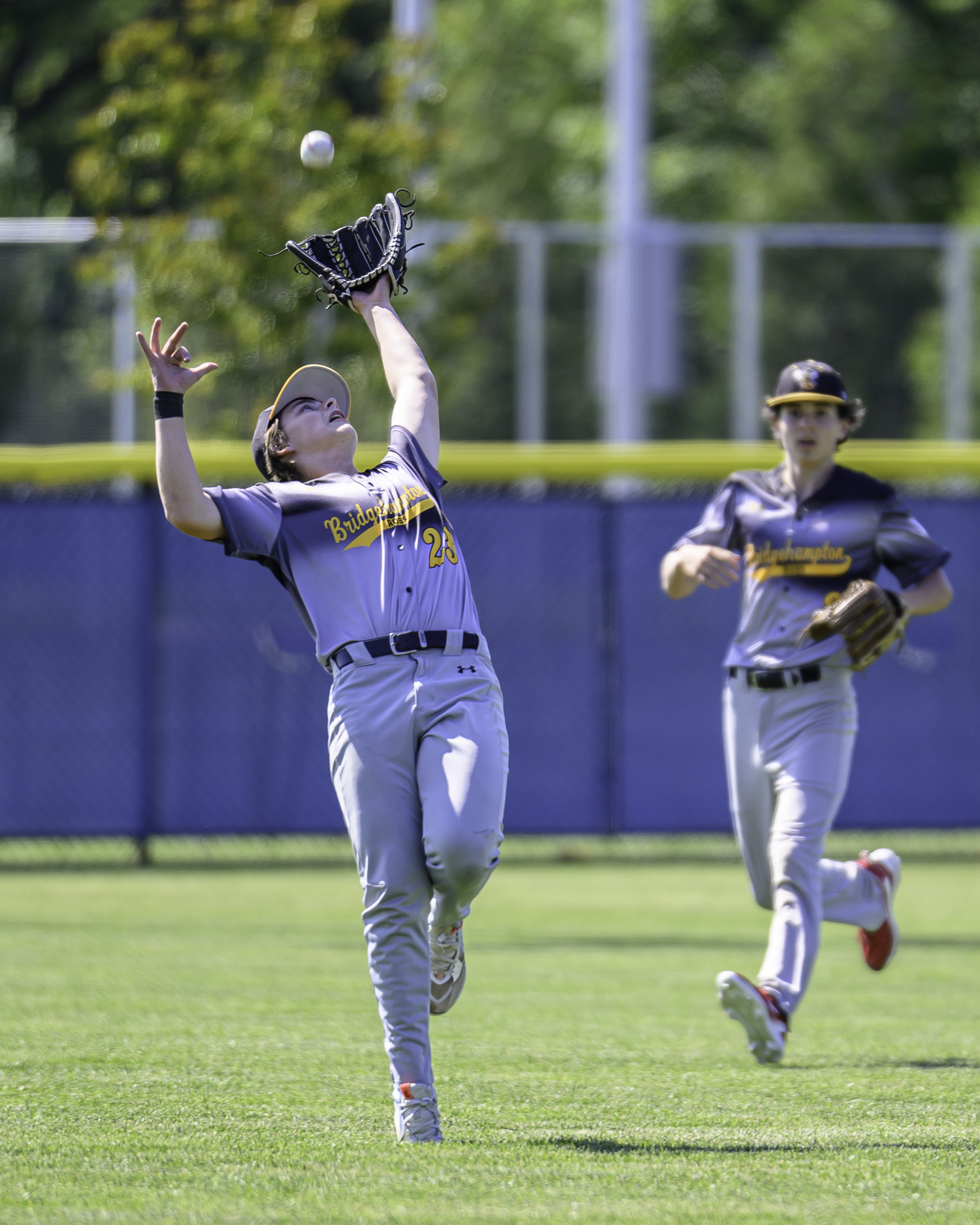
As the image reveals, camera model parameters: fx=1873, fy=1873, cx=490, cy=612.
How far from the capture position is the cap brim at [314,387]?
185 inches

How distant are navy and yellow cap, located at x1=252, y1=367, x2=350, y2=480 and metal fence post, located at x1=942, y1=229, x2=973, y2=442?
13692 millimetres

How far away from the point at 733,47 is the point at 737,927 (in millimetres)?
29159

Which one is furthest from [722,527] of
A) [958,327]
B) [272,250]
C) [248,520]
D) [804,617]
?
[958,327]

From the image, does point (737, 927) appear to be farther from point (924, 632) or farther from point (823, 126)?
point (823, 126)

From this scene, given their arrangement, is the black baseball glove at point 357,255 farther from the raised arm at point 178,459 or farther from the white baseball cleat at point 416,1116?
the white baseball cleat at point 416,1116

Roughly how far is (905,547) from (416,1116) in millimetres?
2786

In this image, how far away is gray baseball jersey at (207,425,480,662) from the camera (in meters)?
4.49

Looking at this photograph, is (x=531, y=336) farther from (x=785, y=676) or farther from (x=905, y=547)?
(x=785, y=676)

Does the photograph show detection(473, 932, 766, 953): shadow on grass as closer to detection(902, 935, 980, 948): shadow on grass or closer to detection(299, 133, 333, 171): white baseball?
detection(902, 935, 980, 948): shadow on grass

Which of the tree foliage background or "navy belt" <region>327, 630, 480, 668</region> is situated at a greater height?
the tree foliage background

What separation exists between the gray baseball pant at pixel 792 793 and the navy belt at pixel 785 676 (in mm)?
17

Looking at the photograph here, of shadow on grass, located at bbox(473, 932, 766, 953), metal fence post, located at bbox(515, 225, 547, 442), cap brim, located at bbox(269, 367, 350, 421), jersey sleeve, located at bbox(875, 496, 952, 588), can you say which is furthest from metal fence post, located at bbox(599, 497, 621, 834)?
cap brim, located at bbox(269, 367, 350, 421)

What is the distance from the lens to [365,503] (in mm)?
4594

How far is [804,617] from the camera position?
610 centimetres
